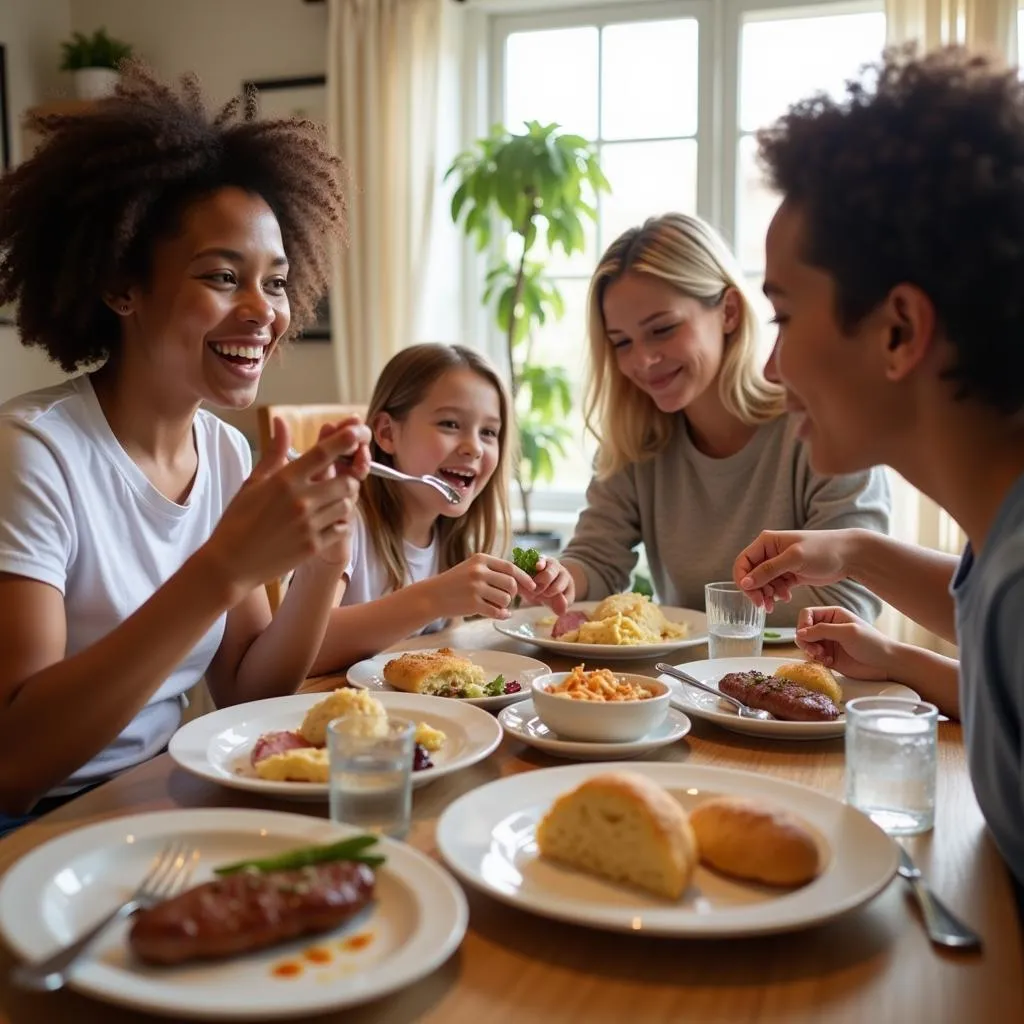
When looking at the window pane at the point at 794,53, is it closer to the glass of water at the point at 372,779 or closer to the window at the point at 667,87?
the window at the point at 667,87

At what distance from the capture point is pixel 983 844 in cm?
105

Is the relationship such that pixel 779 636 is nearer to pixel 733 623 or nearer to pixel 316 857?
pixel 733 623

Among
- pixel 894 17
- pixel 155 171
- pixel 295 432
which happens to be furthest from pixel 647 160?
pixel 155 171

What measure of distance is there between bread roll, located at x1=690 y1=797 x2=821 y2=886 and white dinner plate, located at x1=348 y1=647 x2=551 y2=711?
54 cm

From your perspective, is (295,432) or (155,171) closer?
(155,171)

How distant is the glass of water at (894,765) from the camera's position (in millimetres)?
1078

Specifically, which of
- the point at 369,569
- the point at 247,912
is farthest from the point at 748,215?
the point at 247,912

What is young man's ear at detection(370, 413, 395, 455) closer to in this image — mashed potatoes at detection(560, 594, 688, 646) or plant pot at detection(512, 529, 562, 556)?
mashed potatoes at detection(560, 594, 688, 646)

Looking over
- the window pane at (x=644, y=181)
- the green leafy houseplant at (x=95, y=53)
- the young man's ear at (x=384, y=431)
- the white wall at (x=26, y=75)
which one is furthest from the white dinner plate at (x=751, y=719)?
the green leafy houseplant at (x=95, y=53)

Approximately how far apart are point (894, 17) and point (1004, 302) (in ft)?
10.0

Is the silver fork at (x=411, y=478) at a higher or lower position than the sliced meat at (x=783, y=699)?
higher

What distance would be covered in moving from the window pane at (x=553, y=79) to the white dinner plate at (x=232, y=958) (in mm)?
3810

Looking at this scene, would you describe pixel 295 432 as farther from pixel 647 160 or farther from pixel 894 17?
pixel 894 17

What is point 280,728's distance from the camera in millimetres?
1343
